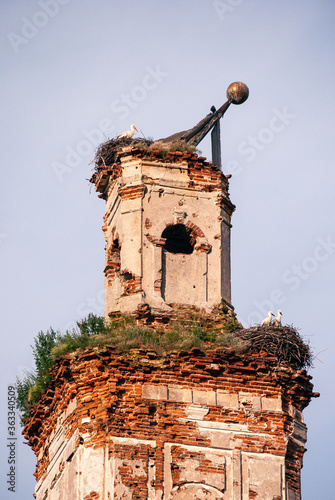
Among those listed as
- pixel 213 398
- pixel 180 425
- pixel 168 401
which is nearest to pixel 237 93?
pixel 213 398

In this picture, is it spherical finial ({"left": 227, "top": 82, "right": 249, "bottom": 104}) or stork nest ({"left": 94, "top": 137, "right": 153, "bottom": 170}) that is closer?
stork nest ({"left": 94, "top": 137, "right": 153, "bottom": 170})

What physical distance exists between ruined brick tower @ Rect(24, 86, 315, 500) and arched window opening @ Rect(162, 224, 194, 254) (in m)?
0.02

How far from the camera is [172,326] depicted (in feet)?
76.5

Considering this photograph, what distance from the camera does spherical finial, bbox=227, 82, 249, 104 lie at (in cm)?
2628

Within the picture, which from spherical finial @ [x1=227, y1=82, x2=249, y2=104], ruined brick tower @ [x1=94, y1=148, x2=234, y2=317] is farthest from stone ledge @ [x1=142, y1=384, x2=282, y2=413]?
spherical finial @ [x1=227, y1=82, x2=249, y2=104]

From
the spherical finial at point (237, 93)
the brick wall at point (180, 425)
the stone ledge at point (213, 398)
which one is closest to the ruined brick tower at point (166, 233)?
the brick wall at point (180, 425)

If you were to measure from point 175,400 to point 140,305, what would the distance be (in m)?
1.90

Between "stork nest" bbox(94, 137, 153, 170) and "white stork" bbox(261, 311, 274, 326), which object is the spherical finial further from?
"white stork" bbox(261, 311, 274, 326)

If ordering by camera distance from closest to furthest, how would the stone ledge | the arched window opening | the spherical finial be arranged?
the stone ledge, the arched window opening, the spherical finial

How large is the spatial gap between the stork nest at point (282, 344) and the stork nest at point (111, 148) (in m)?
3.91

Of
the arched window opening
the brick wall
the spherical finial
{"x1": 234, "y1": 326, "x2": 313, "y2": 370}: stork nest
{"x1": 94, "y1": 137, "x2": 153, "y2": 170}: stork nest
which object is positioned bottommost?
the brick wall

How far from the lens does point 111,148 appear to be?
994 inches

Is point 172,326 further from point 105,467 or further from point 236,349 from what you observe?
point 105,467

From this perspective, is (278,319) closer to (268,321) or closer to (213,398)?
(268,321)
